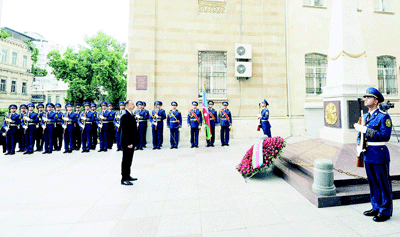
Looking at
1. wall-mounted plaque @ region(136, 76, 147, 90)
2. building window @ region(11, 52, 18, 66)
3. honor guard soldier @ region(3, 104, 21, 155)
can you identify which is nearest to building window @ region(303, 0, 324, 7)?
wall-mounted plaque @ region(136, 76, 147, 90)

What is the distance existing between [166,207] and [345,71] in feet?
21.3

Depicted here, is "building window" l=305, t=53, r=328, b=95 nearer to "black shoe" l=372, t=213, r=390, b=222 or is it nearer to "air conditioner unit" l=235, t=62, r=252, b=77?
"air conditioner unit" l=235, t=62, r=252, b=77

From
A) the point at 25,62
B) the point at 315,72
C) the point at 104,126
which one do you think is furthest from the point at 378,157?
the point at 25,62

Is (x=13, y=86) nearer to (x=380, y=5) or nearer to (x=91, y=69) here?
(x=91, y=69)

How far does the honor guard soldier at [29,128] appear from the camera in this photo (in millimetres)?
7797

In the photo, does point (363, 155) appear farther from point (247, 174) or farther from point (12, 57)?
point (12, 57)

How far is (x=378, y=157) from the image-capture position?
8.97 ft

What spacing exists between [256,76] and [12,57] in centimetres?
4098

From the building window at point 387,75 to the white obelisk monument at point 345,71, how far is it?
7.47 metres

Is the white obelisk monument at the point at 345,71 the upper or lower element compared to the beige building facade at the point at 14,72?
lower

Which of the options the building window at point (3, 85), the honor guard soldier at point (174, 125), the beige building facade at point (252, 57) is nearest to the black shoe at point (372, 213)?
the honor guard soldier at point (174, 125)

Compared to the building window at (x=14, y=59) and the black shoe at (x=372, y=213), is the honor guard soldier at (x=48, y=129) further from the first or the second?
the building window at (x=14, y=59)

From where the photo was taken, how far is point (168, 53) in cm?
1016

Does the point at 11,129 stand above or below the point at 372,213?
above
